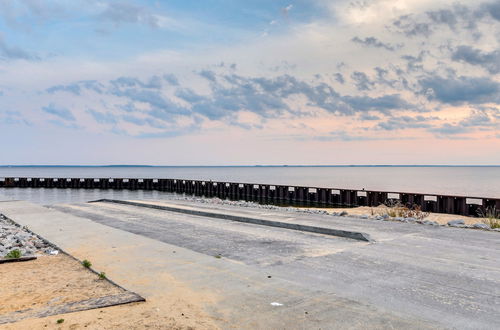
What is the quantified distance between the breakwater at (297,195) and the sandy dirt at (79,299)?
21.5m

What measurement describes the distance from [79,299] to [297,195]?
34.0 metres

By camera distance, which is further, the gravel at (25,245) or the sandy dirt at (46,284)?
the gravel at (25,245)

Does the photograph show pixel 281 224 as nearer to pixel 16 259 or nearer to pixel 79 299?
pixel 16 259

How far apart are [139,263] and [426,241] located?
649 cm

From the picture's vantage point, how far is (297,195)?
38812 mm

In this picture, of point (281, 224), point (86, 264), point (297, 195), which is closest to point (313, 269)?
point (86, 264)

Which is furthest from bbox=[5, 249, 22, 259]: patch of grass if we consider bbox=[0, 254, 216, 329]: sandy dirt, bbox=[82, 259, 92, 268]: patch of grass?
bbox=[82, 259, 92, 268]: patch of grass

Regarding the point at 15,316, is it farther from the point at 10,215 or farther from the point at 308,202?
the point at 308,202

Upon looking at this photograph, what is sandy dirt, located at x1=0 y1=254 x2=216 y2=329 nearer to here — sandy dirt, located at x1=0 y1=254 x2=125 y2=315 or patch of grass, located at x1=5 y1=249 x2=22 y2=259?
sandy dirt, located at x1=0 y1=254 x2=125 y2=315

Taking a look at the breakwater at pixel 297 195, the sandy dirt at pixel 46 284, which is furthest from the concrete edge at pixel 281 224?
the breakwater at pixel 297 195

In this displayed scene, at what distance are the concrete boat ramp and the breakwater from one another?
1378 centimetres

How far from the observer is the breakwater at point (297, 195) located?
23.7 meters

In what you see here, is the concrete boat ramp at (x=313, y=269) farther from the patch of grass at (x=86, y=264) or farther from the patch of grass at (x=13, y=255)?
the patch of grass at (x=13, y=255)

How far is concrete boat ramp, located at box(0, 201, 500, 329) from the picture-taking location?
4875 millimetres
